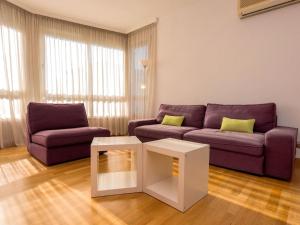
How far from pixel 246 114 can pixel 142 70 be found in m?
2.62

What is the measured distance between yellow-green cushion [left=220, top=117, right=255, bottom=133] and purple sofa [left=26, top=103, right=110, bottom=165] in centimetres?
178

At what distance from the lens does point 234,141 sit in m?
2.14

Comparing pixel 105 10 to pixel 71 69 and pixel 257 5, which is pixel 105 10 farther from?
pixel 257 5

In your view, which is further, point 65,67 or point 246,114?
point 65,67

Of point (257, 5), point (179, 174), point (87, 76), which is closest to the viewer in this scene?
point (179, 174)

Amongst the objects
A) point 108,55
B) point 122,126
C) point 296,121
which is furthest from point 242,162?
point 108,55

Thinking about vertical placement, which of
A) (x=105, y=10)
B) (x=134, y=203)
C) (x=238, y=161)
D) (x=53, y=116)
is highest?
(x=105, y=10)

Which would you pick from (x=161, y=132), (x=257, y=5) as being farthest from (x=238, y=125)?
(x=257, y=5)

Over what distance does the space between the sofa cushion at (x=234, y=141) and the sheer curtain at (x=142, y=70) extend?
77.3 inches

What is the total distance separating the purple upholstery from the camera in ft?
6.66

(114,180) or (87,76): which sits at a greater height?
(87,76)

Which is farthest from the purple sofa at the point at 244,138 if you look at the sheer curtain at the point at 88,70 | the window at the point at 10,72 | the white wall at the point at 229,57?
the window at the point at 10,72

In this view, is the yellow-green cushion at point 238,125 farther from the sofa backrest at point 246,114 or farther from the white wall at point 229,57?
the white wall at point 229,57

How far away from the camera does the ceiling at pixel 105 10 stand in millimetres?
3283
